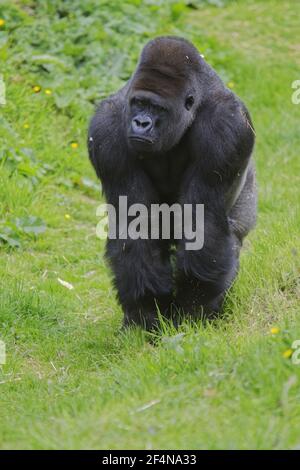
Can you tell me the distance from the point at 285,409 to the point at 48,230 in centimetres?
372

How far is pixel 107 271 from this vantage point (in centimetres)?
564

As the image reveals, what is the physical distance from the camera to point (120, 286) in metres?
4.81

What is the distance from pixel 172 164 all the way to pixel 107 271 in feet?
3.65

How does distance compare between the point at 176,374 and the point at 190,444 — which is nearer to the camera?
the point at 190,444

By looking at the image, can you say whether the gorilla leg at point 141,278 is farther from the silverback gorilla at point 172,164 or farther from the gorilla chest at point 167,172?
the gorilla chest at point 167,172

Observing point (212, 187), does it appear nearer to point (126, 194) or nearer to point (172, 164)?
point (172, 164)

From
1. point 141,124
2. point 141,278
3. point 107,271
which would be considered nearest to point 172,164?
point 141,124

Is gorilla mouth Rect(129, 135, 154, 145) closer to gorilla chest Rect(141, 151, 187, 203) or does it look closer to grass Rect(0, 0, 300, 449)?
gorilla chest Rect(141, 151, 187, 203)

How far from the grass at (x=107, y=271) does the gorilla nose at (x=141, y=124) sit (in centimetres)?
95

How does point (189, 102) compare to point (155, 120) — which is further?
point (189, 102)

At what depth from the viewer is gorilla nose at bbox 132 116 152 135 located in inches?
173

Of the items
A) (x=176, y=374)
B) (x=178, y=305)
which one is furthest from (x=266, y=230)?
(x=176, y=374)

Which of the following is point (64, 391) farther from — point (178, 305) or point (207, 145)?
point (207, 145)

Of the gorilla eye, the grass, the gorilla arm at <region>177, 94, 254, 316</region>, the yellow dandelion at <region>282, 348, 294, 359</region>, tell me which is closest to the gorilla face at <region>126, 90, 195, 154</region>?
the gorilla eye
